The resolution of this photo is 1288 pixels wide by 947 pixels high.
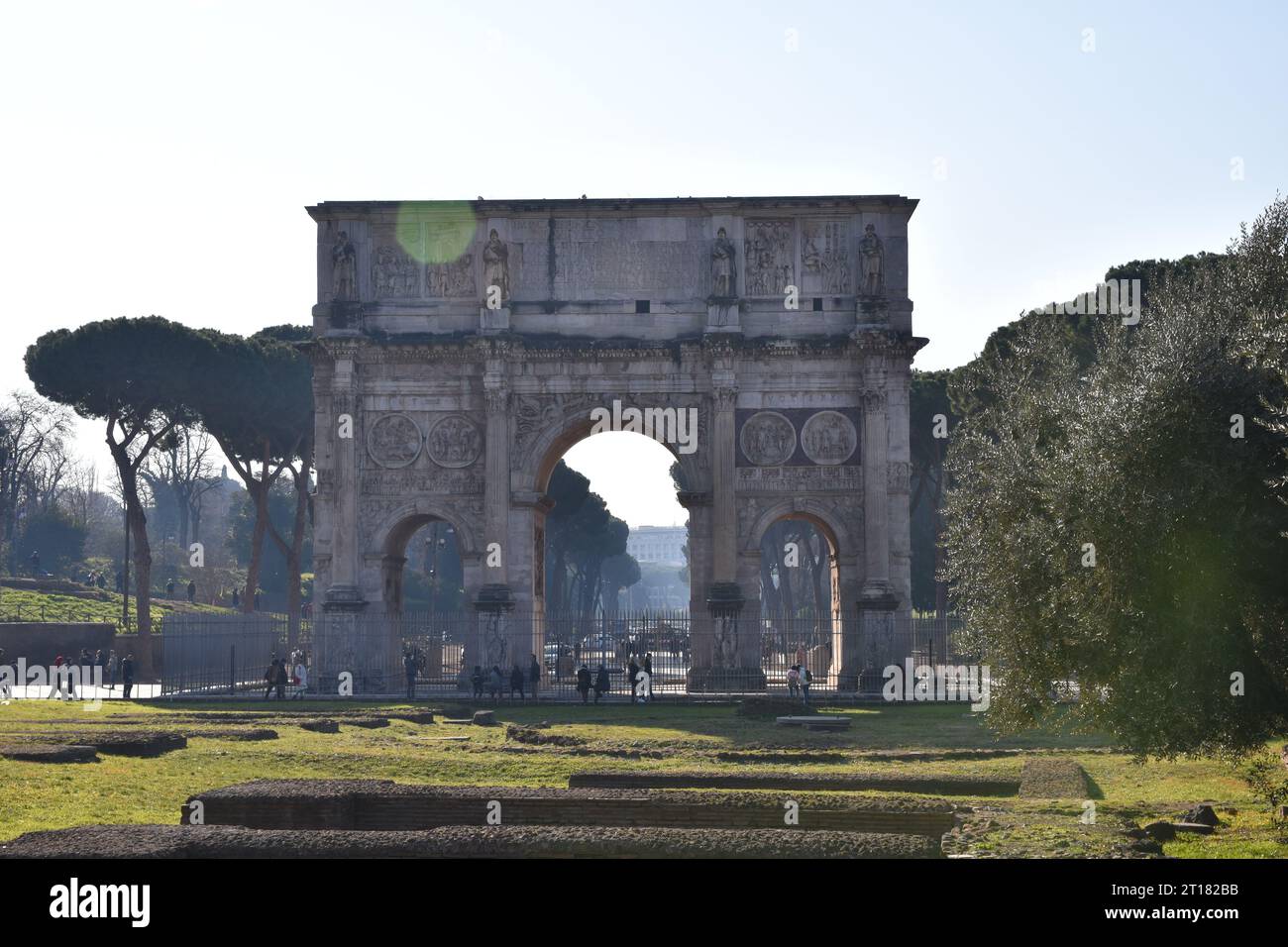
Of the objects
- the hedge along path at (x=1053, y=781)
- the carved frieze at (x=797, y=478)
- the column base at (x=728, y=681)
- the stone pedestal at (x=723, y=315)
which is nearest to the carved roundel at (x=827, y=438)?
the carved frieze at (x=797, y=478)

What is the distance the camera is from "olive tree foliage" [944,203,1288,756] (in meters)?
12.3

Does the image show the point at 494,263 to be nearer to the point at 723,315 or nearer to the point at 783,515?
the point at 723,315

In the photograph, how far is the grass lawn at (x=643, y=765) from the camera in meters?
11.5

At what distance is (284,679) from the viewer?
30.5m

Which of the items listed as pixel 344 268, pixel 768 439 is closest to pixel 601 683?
pixel 768 439

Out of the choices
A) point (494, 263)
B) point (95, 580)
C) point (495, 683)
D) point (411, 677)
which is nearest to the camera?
point (411, 677)

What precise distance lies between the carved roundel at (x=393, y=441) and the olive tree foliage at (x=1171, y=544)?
21.8 m

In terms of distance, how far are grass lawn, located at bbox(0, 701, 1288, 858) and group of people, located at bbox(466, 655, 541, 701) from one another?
1.73 m

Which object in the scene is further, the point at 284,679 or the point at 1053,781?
the point at 284,679

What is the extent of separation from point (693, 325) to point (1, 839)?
78.9ft

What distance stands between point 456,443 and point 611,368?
4.01 m

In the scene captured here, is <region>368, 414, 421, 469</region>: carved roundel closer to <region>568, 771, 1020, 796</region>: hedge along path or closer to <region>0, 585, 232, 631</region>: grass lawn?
<region>0, 585, 232, 631</region>: grass lawn

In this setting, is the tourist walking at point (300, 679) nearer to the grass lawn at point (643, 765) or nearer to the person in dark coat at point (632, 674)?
the grass lawn at point (643, 765)
